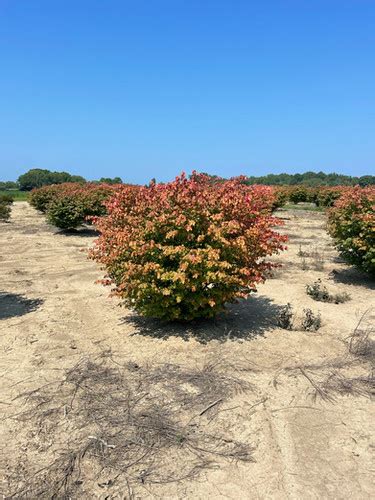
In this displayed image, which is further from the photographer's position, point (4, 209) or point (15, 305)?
point (4, 209)

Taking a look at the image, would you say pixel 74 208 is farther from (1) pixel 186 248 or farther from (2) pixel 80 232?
(1) pixel 186 248

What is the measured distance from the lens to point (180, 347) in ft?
17.1

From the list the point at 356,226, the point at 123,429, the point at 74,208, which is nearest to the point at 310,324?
the point at 123,429

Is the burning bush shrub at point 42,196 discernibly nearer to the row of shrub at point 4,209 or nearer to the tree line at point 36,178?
the row of shrub at point 4,209

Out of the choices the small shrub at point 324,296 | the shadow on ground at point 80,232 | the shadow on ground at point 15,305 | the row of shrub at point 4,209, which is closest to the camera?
the shadow on ground at point 15,305

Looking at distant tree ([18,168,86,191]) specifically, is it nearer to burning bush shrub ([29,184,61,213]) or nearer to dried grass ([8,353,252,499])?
burning bush shrub ([29,184,61,213])

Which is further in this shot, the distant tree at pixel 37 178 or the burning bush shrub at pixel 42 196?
the distant tree at pixel 37 178

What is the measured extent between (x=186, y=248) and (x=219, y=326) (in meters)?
1.31

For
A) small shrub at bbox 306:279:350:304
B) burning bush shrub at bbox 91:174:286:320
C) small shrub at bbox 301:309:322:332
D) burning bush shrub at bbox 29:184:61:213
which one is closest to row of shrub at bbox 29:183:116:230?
burning bush shrub at bbox 29:184:61:213

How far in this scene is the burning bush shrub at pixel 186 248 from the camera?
17.0 feet

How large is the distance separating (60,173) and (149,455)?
105 meters

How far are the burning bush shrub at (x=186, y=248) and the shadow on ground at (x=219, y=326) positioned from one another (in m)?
0.22

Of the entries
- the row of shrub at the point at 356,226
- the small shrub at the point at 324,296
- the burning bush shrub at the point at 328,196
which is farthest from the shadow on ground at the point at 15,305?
the burning bush shrub at the point at 328,196

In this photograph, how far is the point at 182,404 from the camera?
3908mm
